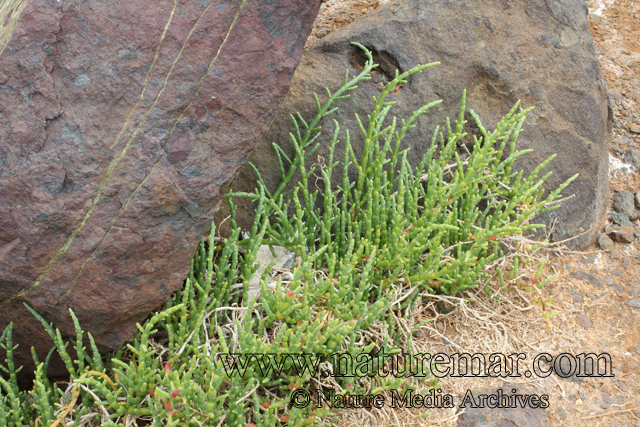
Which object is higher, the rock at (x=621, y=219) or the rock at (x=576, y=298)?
the rock at (x=621, y=219)

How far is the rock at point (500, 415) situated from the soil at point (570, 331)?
44 millimetres

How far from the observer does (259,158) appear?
3322 mm

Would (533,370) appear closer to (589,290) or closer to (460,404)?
(460,404)

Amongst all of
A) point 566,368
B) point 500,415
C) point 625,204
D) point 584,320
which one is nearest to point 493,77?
point 625,204

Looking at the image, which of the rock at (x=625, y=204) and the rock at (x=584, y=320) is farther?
the rock at (x=625, y=204)

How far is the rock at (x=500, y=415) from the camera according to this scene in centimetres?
251

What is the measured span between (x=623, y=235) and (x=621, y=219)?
179 millimetres

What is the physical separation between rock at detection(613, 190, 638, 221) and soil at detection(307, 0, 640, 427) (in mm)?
69

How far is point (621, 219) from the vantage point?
3775 mm

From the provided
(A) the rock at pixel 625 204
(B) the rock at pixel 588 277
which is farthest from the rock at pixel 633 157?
(B) the rock at pixel 588 277

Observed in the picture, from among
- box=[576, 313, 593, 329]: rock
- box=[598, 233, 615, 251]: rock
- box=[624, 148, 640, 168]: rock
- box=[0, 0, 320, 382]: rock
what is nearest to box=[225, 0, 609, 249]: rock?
box=[598, 233, 615, 251]: rock

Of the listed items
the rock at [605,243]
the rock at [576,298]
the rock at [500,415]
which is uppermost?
the rock at [605,243]

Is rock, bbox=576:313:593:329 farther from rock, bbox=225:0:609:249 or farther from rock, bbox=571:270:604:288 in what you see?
rock, bbox=225:0:609:249

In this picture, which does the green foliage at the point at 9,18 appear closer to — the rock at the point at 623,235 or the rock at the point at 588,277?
the rock at the point at 588,277
